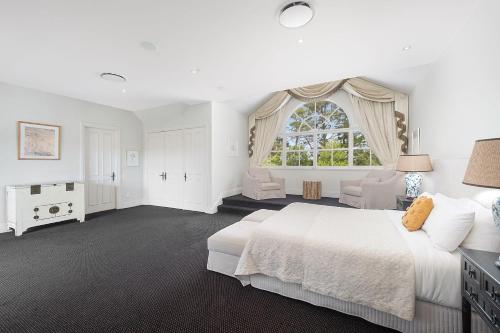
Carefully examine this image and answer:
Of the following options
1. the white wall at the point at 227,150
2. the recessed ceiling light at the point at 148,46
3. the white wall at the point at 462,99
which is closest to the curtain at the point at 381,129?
the white wall at the point at 462,99

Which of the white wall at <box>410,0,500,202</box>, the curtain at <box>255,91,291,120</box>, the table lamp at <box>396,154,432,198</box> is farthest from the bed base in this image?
the curtain at <box>255,91,291,120</box>

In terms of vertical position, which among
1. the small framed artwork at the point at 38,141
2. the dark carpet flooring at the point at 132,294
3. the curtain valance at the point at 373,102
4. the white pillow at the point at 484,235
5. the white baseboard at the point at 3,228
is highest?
the curtain valance at the point at 373,102

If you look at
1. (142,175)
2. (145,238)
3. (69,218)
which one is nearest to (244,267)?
(145,238)

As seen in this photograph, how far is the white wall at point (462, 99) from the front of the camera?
1.68 m

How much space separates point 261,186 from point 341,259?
336 centimetres

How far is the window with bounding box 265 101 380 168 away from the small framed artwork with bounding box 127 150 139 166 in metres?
3.80

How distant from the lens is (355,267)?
1500 millimetres

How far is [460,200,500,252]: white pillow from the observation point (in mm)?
1335

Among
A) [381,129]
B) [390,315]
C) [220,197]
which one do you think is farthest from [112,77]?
[381,129]

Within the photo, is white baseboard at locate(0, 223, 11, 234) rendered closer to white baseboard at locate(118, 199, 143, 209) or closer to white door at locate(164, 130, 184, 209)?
white baseboard at locate(118, 199, 143, 209)

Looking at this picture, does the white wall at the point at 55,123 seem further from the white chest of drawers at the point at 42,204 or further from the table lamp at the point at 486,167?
the table lamp at the point at 486,167

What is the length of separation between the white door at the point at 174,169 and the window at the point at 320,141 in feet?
8.40

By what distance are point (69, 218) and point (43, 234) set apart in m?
0.53

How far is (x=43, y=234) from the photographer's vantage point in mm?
3504
